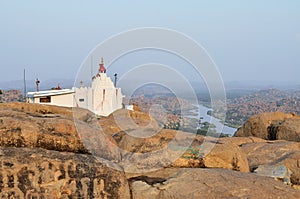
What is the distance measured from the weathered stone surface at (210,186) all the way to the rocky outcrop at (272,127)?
921 cm

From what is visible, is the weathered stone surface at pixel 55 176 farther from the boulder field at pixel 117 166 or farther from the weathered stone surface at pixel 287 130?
the weathered stone surface at pixel 287 130

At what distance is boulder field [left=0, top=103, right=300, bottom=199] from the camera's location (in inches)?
207

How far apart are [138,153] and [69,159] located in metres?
1.90

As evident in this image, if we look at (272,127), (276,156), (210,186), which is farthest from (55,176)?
(272,127)

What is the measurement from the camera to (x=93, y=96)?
2439cm

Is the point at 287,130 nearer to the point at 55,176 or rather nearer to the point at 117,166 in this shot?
the point at 117,166

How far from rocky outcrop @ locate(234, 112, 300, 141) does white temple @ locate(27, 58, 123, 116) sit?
A: 10.7 metres

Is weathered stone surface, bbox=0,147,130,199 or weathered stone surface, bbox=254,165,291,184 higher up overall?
weathered stone surface, bbox=0,147,130,199

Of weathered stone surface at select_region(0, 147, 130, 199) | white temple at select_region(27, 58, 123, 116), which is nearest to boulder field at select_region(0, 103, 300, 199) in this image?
weathered stone surface at select_region(0, 147, 130, 199)

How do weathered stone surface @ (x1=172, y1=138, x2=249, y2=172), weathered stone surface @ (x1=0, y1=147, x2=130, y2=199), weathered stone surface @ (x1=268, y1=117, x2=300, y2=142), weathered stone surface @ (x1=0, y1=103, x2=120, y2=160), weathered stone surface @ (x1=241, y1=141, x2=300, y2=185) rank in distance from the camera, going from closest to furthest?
weathered stone surface @ (x1=0, y1=147, x2=130, y2=199) < weathered stone surface @ (x1=0, y1=103, x2=120, y2=160) < weathered stone surface @ (x1=172, y1=138, x2=249, y2=172) < weathered stone surface @ (x1=241, y1=141, x2=300, y2=185) < weathered stone surface @ (x1=268, y1=117, x2=300, y2=142)

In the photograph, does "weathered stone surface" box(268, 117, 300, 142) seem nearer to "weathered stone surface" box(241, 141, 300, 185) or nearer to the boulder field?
→ "weathered stone surface" box(241, 141, 300, 185)

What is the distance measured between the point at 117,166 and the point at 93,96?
1863 cm

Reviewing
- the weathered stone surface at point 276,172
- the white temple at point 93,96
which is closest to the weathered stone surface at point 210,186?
the weathered stone surface at point 276,172

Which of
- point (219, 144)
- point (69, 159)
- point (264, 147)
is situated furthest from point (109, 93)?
point (69, 159)
